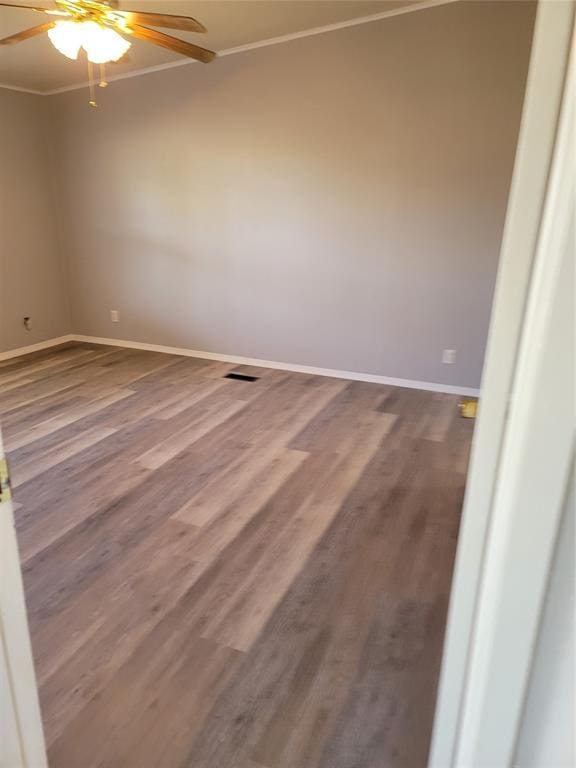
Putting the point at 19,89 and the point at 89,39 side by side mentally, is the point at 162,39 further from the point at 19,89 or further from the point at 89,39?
the point at 19,89

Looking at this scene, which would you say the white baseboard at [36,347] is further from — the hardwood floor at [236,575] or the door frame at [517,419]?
the door frame at [517,419]

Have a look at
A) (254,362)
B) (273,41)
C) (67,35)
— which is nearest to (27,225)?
(254,362)

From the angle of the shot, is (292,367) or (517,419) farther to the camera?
(292,367)

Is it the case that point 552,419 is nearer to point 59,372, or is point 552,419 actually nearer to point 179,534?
point 179,534

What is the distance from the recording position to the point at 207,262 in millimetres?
4629

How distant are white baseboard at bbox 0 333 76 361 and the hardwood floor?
1.36 meters

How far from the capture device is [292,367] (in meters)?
4.54

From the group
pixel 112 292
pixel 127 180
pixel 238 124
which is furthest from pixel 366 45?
pixel 112 292

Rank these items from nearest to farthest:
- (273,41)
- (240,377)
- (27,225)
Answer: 1. (273,41)
2. (240,377)
3. (27,225)

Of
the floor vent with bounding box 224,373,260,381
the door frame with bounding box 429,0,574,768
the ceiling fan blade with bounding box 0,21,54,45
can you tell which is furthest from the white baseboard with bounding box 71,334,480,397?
the door frame with bounding box 429,0,574,768

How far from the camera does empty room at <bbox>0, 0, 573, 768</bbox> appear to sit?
148 cm

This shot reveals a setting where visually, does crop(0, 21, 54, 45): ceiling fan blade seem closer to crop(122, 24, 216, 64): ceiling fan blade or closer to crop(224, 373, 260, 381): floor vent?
crop(122, 24, 216, 64): ceiling fan blade

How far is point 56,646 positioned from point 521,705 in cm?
152

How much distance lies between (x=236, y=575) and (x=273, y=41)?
150 inches
